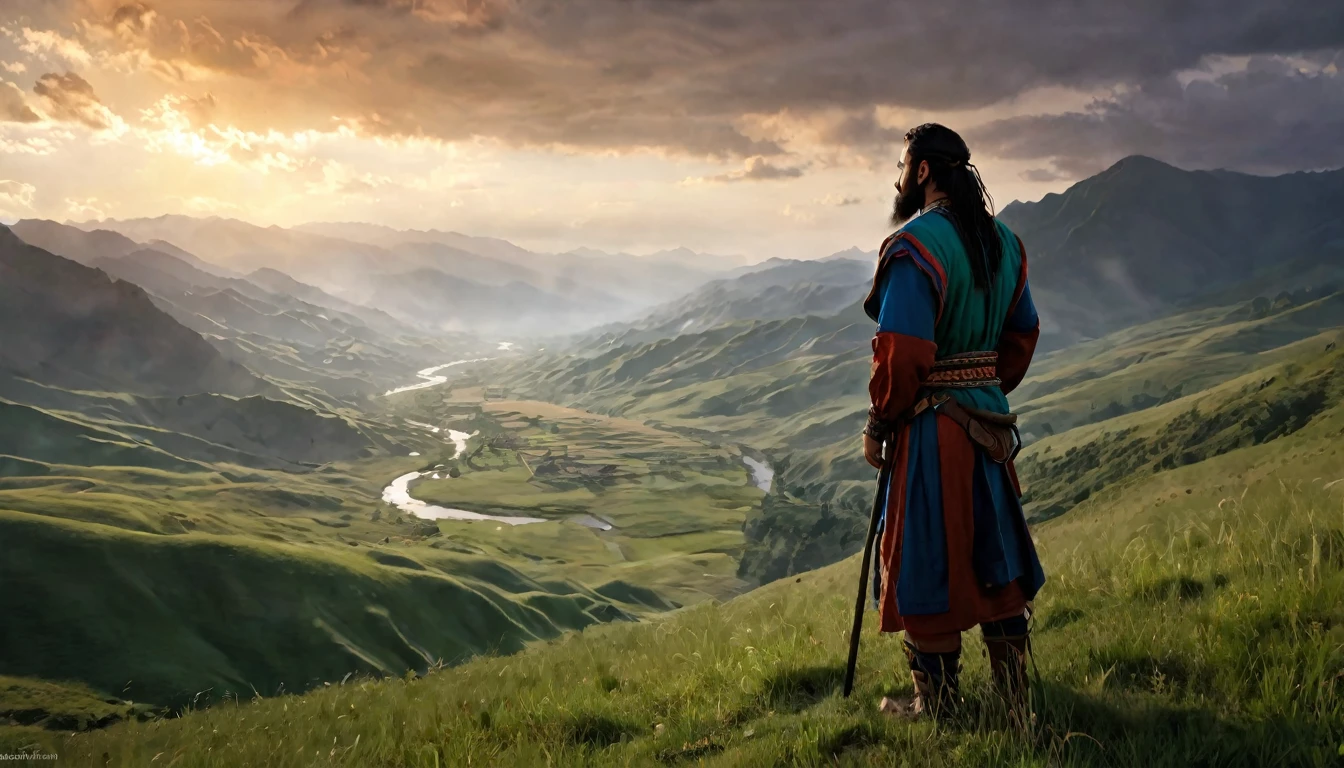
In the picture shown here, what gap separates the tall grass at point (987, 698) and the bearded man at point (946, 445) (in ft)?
1.57

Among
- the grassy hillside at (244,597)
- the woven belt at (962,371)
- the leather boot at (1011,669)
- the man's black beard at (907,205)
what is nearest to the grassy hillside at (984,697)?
the leather boot at (1011,669)

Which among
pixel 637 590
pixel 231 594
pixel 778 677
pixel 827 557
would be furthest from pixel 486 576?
pixel 778 677

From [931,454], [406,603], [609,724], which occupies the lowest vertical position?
[406,603]

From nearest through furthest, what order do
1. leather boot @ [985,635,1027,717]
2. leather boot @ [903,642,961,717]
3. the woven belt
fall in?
leather boot @ [985,635,1027,717] → leather boot @ [903,642,961,717] → the woven belt

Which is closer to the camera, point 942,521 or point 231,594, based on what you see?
point 942,521

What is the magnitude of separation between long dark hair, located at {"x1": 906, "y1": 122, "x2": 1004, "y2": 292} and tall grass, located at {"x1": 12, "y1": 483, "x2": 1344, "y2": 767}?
2963 millimetres

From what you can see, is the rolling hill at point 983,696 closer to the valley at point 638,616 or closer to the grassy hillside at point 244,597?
the valley at point 638,616

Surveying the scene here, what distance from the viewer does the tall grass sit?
176 inches

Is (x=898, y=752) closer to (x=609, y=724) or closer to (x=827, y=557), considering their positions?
(x=609, y=724)

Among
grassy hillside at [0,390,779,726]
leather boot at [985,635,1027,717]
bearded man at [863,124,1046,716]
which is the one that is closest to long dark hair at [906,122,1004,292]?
bearded man at [863,124,1046,716]

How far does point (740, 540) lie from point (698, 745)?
16458 cm

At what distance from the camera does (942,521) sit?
5789 millimetres

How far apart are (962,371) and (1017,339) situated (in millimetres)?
1101

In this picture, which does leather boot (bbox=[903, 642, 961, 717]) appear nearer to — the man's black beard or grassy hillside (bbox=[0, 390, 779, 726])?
the man's black beard
